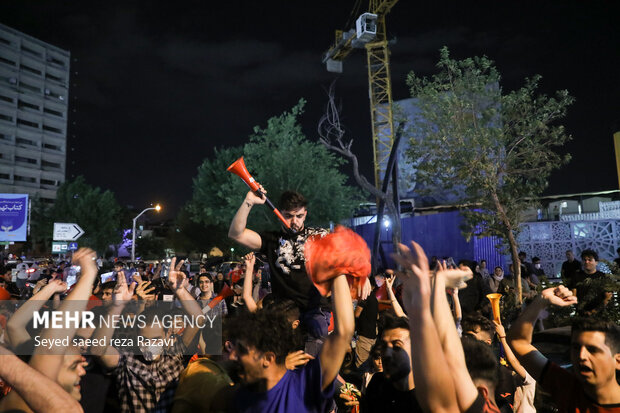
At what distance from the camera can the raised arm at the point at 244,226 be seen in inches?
153

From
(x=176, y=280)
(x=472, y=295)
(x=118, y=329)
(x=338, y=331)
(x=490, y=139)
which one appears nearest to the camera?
(x=338, y=331)

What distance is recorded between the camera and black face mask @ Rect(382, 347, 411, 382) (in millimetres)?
2686

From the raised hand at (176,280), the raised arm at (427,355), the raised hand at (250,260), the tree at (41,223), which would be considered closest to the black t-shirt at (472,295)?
the raised hand at (250,260)

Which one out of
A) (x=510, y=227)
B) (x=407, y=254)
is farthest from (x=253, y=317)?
(x=510, y=227)

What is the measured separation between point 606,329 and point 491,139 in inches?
503

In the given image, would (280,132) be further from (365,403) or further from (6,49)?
(6,49)

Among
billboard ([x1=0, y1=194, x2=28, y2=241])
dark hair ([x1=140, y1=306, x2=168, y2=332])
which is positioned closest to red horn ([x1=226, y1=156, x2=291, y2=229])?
dark hair ([x1=140, y1=306, x2=168, y2=332])

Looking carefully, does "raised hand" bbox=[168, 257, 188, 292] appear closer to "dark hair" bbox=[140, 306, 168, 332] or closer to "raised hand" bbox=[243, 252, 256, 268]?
"dark hair" bbox=[140, 306, 168, 332]

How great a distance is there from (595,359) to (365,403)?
1387mm

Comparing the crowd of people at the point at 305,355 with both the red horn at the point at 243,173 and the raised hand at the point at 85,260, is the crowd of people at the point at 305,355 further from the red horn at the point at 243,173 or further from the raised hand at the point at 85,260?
the red horn at the point at 243,173

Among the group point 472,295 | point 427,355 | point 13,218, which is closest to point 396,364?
point 427,355

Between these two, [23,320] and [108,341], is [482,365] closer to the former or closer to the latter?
[108,341]

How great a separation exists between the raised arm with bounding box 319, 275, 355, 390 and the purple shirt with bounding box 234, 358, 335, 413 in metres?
0.05

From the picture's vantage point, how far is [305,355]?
2549 mm
